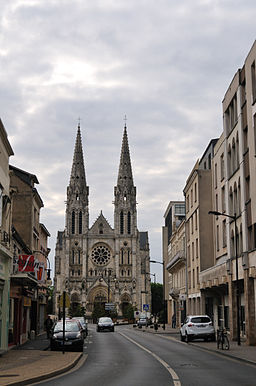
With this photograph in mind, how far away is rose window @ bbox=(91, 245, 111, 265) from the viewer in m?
121

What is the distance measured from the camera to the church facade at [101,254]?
4569 inches

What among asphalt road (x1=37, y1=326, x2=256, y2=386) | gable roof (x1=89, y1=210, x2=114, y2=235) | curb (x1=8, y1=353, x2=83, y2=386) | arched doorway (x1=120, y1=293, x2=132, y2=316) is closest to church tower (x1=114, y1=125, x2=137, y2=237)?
gable roof (x1=89, y1=210, x2=114, y2=235)

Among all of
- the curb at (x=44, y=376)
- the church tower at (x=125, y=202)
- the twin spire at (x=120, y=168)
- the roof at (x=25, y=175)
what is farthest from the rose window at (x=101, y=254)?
the curb at (x=44, y=376)

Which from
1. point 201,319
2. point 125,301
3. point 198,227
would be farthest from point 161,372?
point 125,301

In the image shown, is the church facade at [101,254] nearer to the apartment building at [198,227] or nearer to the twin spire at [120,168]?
the twin spire at [120,168]

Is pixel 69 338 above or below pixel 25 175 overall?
below

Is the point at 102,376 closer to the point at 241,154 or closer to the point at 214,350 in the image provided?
the point at 214,350

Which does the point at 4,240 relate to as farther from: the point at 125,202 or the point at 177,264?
the point at 125,202

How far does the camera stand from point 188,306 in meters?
55.7

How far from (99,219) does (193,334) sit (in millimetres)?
92496

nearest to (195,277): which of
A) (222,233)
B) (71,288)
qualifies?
(222,233)

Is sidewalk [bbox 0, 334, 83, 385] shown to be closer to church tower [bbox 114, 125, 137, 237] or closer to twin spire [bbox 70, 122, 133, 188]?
church tower [bbox 114, 125, 137, 237]

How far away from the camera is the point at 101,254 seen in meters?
121

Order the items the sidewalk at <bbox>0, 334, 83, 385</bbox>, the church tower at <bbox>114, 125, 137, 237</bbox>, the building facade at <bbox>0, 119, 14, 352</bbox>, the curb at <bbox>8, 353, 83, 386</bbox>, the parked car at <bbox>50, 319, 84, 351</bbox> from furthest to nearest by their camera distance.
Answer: the church tower at <bbox>114, 125, 137, 237</bbox> < the parked car at <bbox>50, 319, 84, 351</bbox> < the building facade at <bbox>0, 119, 14, 352</bbox> < the sidewalk at <bbox>0, 334, 83, 385</bbox> < the curb at <bbox>8, 353, 83, 386</bbox>
